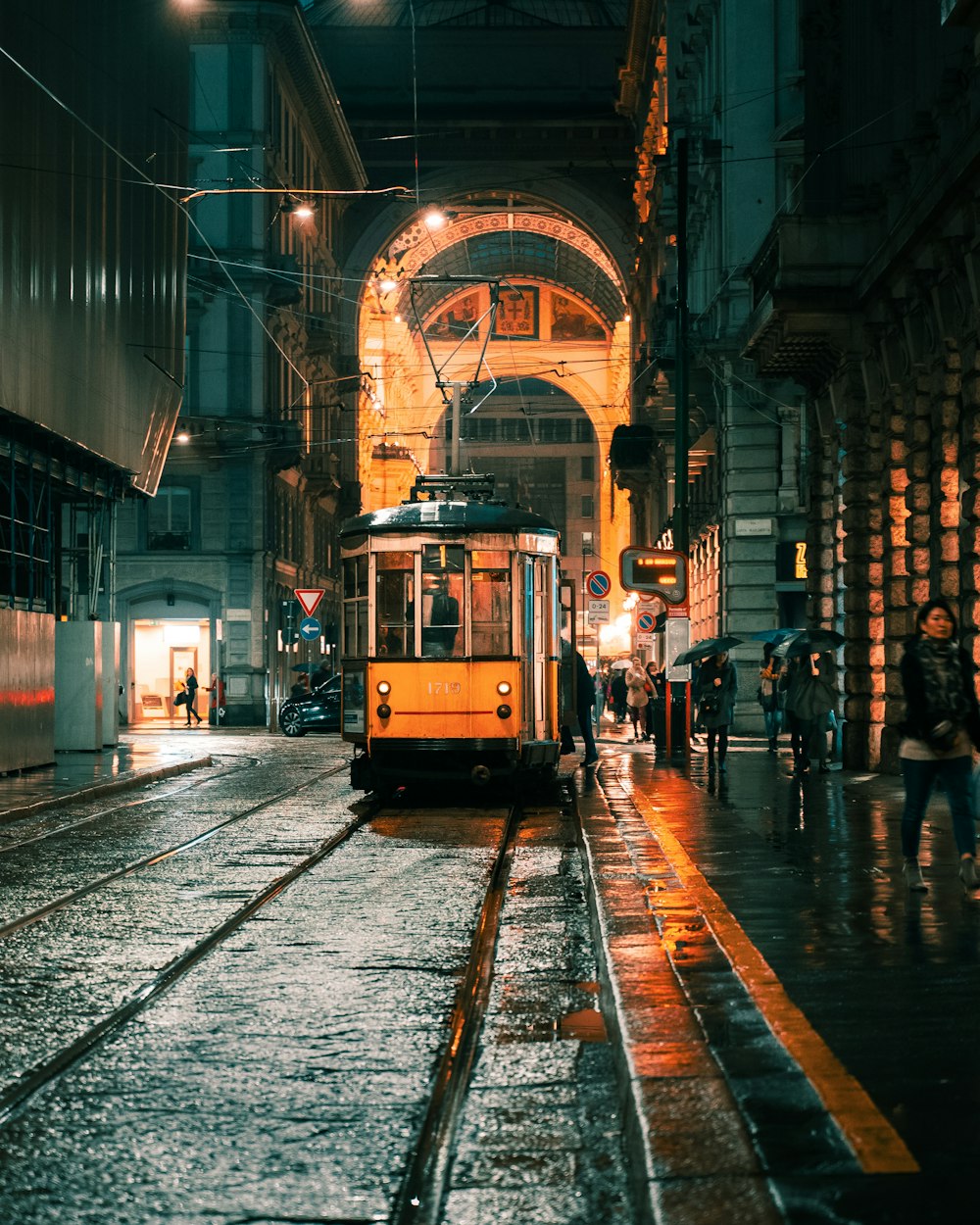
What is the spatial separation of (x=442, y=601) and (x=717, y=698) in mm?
6772

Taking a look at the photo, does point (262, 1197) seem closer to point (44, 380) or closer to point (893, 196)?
point (893, 196)

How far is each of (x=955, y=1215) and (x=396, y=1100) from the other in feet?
7.54

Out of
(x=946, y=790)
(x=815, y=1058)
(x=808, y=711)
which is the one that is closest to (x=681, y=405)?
(x=808, y=711)

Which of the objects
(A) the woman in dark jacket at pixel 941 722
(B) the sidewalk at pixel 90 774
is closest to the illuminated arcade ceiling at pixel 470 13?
(B) the sidewalk at pixel 90 774

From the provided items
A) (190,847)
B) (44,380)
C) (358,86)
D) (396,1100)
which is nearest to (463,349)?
(358,86)

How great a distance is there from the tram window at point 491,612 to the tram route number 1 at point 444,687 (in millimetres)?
367

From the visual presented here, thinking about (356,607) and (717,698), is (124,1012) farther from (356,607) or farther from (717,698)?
(717,698)

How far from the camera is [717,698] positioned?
2480 cm

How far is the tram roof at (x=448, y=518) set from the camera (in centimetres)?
1897

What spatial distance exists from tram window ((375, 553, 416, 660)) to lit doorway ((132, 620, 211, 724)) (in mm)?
34067

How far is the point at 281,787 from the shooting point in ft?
74.8

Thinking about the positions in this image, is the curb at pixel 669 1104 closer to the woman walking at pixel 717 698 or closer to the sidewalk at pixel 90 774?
the sidewalk at pixel 90 774

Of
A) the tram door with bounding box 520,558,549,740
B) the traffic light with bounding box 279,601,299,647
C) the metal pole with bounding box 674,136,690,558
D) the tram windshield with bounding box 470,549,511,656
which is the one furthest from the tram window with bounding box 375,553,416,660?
the traffic light with bounding box 279,601,299,647

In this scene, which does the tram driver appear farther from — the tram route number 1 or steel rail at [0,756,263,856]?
steel rail at [0,756,263,856]
